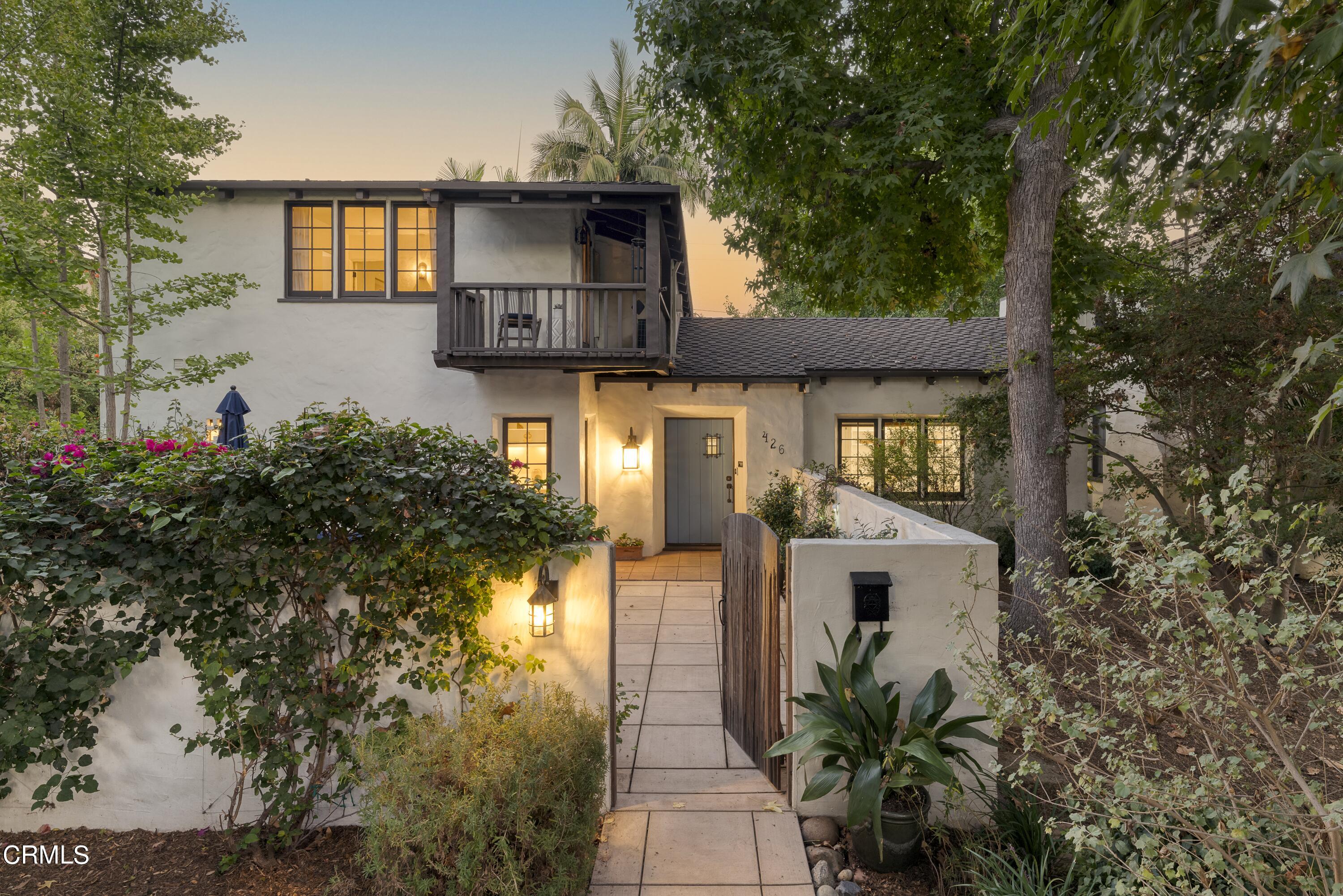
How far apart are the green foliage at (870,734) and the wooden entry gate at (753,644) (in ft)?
1.22

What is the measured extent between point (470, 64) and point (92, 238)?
858 cm

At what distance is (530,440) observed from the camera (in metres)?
8.58

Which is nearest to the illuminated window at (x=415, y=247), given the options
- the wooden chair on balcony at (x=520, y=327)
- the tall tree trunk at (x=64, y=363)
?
the wooden chair on balcony at (x=520, y=327)

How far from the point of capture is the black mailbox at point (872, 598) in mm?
3252

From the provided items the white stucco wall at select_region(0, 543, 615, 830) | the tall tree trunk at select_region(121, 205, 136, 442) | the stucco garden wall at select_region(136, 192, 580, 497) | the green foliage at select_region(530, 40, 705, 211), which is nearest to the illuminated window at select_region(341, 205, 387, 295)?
the stucco garden wall at select_region(136, 192, 580, 497)

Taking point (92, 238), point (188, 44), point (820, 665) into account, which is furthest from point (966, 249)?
point (92, 238)

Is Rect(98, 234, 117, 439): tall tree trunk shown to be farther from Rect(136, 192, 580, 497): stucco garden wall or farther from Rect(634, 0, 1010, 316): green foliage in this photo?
Rect(634, 0, 1010, 316): green foliage

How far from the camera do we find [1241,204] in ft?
20.2

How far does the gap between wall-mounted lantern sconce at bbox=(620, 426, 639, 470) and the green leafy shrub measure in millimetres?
7042

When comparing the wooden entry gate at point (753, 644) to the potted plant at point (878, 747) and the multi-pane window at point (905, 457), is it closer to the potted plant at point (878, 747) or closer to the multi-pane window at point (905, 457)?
the potted plant at point (878, 747)

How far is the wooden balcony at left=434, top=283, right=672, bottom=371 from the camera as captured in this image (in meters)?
7.59

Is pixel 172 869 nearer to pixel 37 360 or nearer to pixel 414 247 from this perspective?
pixel 414 247

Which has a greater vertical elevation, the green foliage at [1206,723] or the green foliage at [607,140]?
the green foliage at [607,140]

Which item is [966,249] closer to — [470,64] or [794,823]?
[794,823]
